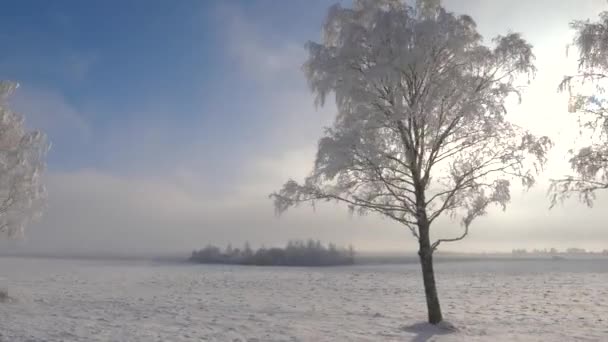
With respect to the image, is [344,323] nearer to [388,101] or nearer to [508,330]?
[508,330]

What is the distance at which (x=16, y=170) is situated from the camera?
21.2m

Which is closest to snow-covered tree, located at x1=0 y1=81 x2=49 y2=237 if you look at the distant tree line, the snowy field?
the snowy field

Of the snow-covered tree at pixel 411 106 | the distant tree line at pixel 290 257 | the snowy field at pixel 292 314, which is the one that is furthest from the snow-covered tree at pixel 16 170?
the distant tree line at pixel 290 257

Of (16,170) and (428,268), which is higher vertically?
(16,170)

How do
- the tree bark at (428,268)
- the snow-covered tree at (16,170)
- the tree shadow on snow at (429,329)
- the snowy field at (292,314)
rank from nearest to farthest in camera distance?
the snowy field at (292,314) < the tree shadow on snow at (429,329) < the tree bark at (428,268) < the snow-covered tree at (16,170)

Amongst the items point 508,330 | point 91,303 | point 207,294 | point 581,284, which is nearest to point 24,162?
point 91,303

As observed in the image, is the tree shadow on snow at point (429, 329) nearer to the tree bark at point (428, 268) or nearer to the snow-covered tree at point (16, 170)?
the tree bark at point (428, 268)

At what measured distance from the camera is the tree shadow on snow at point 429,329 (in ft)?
44.0

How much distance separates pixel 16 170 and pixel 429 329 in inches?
773

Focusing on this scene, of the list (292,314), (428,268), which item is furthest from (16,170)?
(428,268)

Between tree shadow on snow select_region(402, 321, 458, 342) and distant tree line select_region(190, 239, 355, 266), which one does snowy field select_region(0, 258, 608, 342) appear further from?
distant tree line select_region(190, 239, 355, 266)

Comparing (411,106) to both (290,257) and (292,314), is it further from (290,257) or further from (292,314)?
(290,257)

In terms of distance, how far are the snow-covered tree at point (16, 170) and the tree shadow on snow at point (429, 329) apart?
60.4 ft

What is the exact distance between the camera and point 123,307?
62.2ft
